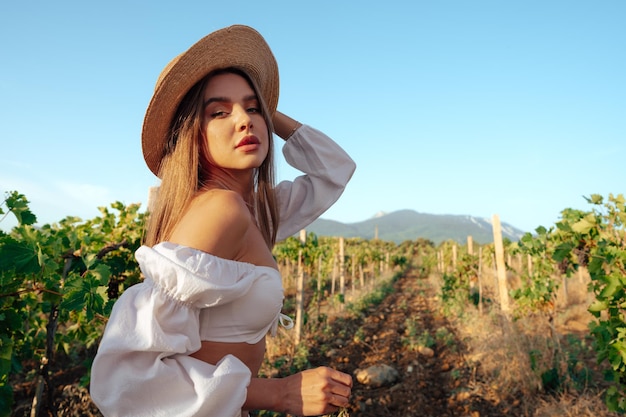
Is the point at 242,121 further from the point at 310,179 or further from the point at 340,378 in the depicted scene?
the point at 340,378

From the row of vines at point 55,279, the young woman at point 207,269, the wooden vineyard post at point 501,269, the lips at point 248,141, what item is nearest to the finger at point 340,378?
the young woman at point 207,269

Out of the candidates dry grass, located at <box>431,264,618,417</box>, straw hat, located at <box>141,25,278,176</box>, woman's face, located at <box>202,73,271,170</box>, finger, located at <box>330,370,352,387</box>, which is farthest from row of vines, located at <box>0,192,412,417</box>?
dry grass, located at <box>431,264,618,417</box>

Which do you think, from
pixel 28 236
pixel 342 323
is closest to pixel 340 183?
pixel 28 236

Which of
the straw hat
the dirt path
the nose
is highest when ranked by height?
the straw hat

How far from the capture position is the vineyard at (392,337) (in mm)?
2594

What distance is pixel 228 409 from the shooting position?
96cm

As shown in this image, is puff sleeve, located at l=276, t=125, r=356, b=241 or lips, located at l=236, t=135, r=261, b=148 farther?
puff sleeve, located at l=276, t=125, r=356, b=241

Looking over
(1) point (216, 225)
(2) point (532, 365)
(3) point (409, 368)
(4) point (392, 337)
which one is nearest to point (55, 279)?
(1) point (216, 225)

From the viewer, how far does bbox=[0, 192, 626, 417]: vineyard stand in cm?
259

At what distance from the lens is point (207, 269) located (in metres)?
1.00

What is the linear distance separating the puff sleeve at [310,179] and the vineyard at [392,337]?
0.81 m

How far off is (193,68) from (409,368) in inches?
238

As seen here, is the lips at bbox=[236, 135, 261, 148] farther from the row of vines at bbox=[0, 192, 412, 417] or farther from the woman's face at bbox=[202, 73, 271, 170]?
the row of vines at bbox=[0, 192, 412, 417]

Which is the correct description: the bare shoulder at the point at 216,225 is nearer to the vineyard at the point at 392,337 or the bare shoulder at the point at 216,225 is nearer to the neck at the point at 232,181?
the neck at the point at 232,181
